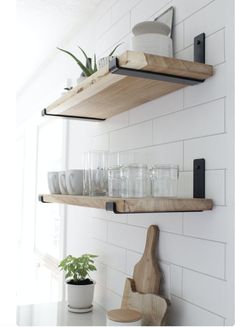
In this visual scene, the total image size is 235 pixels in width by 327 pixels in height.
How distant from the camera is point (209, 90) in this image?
1068mm

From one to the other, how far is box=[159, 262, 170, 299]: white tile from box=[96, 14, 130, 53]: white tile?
0.92m

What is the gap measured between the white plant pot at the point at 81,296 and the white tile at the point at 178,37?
1.04m

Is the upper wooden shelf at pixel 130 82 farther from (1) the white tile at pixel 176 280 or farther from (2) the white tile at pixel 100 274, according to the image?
(2) the white tile at pixel 100 274

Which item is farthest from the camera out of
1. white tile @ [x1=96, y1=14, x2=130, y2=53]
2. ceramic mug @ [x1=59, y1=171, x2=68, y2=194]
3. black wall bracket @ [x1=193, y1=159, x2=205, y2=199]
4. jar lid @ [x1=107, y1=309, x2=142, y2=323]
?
white tile @ [x1=96, y1=14, x2=130, y2=53]

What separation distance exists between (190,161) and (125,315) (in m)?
0.52

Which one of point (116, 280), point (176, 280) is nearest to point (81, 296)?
point (116, 280)

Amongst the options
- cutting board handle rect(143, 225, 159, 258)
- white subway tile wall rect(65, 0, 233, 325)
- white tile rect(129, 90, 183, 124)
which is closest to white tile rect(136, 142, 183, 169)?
white subway tile wall rect(65, 0, 233, 325)

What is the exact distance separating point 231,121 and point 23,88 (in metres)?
3.00

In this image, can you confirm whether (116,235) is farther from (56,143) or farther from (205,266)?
(56,143)

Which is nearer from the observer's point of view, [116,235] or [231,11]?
[231,11]

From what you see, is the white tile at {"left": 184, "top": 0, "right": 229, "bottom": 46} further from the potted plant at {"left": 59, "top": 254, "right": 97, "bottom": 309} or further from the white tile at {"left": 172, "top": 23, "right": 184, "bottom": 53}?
the potted plant at {"left": 59, "top": 254, "right": 97, "bottom": 309}

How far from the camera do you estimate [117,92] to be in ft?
4.07

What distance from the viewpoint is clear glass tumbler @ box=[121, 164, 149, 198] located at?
110 cm

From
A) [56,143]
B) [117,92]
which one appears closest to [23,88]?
[56,143]
